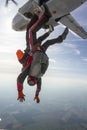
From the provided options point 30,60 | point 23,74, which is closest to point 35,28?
point 30,60

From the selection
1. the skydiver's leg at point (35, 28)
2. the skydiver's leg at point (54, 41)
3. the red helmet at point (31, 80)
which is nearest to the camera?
the skydiver's leg at point (35, 28)

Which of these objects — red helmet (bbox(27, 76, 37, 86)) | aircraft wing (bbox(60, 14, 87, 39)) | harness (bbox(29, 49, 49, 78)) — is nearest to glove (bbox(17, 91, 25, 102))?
red helmet (bbox(27, 76, 37, 86))

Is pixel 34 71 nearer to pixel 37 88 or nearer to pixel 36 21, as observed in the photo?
pixel 37 88

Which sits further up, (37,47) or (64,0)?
(64,0)

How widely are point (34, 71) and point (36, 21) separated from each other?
0.97 meters

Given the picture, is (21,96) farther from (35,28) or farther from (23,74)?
(35,28)

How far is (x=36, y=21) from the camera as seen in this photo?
12.1ft

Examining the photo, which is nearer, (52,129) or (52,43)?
(52,43)

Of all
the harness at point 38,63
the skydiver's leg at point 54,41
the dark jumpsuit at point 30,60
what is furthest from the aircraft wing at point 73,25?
the harness at point 38,63

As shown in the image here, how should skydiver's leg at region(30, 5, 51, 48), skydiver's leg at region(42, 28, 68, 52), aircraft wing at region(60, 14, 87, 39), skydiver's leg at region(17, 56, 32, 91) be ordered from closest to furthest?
skydiver's leg at region(30, 5, 51, 48), skydiver's leg at region(17, 56, 32, 91), skydiver's leg at region(42, 28, 68, 52), aircraft wing at region(60, 14, 87, 39)

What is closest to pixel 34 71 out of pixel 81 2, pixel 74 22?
pixel 81 2

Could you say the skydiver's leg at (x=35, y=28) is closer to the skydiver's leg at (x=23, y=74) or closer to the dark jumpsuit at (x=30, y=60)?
the dark jumpsuit at (x=30, y=60)

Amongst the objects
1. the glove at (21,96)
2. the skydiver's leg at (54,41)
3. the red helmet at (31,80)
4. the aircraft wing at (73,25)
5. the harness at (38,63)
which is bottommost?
the glove at (21,96)

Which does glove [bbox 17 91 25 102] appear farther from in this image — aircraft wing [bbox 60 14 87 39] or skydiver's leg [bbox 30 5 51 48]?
aircraft wing [bbox 60 14 87 39]
